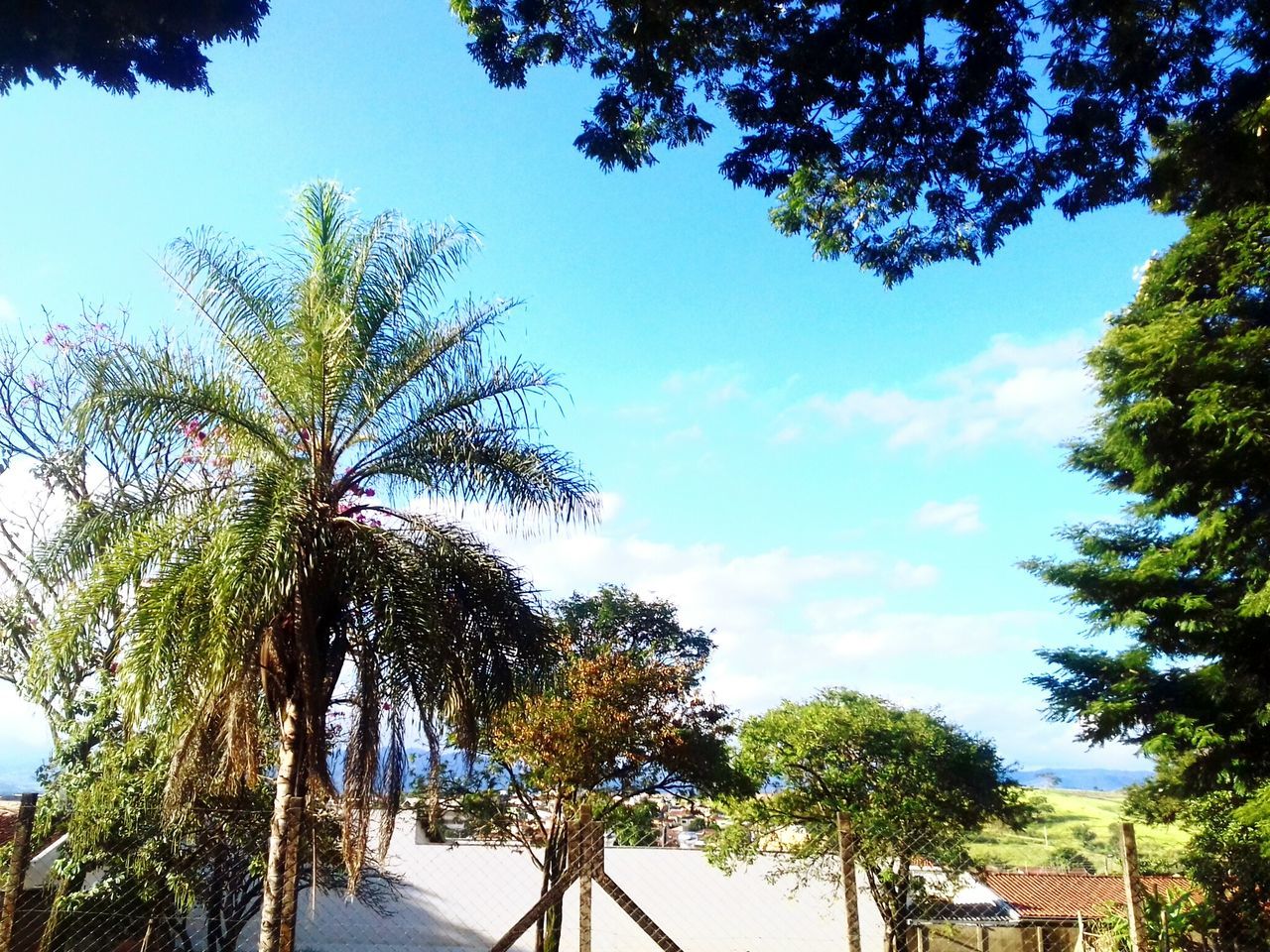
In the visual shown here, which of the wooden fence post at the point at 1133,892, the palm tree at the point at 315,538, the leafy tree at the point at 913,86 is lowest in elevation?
the wooden fence post at the point at 1133,892

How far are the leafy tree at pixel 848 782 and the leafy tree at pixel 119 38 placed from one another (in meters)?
16.8

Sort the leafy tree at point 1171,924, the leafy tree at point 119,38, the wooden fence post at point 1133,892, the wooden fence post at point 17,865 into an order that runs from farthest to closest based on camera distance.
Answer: the leafy tree at point 1171,924 → the wooden fence post at point 17,865 → the wooden fence post at point 1133,892 → the leafy tree at point 119,38

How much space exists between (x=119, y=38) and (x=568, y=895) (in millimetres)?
20344

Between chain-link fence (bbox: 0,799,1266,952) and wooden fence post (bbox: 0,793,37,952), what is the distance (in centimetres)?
341

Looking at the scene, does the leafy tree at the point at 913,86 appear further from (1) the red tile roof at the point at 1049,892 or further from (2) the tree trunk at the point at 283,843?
(1) the red tile roof at the point at 1049,892

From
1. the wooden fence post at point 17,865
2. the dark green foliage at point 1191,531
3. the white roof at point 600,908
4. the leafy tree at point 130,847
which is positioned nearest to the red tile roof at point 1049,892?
the white roof at point 600,908

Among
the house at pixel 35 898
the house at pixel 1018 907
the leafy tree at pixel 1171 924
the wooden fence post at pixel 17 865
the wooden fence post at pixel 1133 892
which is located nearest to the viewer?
the wooden fence post at pixel 1133 892

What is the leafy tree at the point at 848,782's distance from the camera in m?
18.9

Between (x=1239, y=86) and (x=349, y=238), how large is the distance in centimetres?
694

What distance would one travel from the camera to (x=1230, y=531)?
1253 centimetres

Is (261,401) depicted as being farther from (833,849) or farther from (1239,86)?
(833,849)

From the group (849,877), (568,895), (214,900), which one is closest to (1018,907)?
(568,895)

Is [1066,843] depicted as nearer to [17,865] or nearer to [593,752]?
[593,752]

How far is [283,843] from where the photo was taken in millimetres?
6078
